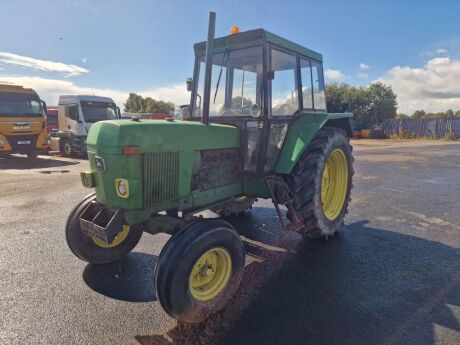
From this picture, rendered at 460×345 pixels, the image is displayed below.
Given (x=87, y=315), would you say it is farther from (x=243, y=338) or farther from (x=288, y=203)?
(x=288, y=203)

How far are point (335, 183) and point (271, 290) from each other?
237 centimetres

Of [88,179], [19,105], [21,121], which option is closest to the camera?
[88,179]

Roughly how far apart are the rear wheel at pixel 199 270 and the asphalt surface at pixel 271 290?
0.52 feet

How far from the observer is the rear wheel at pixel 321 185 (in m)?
4.05

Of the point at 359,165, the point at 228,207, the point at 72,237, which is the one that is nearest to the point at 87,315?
the point at 72,237

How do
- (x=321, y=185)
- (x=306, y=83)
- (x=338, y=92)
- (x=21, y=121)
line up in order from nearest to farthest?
1. (x=321, y=185)
2. (x=306, y=83)
3. (x=21, y=121)
4. (x=338, y=92)

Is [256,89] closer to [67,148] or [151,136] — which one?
[151,136]

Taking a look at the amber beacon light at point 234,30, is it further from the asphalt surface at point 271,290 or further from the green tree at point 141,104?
the green tree at point 141,104

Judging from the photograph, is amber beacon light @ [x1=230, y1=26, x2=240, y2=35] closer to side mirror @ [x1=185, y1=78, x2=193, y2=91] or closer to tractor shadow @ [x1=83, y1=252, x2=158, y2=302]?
side mirror @ [x1=185, y1=78, x2=193, y2=91]

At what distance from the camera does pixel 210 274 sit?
9.82 ft

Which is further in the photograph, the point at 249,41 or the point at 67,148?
the point at 67,148

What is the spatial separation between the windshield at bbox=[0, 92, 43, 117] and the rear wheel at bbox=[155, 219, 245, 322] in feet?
41.3

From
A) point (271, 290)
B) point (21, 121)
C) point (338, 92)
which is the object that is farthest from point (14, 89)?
point (338, 92)

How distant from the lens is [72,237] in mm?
3535
